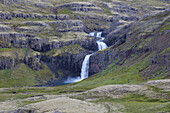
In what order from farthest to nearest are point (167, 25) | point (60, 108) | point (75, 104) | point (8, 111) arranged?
point (167, 25)
point (8, 111)
point (75, 104)
point (60, 108)

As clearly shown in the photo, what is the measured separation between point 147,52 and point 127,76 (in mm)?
43906

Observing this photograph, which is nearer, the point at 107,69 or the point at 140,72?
the point at 140,72

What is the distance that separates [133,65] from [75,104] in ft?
353

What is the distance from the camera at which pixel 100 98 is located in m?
93.8

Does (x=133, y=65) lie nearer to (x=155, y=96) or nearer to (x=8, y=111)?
(x=155, y=96)

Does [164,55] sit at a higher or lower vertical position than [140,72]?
higher

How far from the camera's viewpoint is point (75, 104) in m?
74.8

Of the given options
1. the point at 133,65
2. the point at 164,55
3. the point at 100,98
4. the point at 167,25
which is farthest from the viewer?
the point at 167,25

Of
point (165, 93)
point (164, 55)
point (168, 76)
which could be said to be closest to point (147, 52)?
point (164, 55)

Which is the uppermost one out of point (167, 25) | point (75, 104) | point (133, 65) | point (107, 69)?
point (167, 25)

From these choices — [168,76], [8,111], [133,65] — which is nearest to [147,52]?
[133,65]

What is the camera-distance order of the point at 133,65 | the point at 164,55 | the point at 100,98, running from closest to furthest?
the point at 100,98 → the point at 164,55 → the point at 133,65

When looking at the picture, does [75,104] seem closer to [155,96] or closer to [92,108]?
[92,108]

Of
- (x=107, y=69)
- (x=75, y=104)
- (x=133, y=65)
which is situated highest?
(x=75, y=104)
